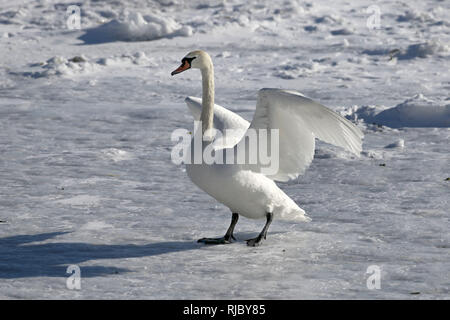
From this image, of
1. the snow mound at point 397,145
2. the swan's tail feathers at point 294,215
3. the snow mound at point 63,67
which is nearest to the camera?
the swan's tail feathers at point 294,215

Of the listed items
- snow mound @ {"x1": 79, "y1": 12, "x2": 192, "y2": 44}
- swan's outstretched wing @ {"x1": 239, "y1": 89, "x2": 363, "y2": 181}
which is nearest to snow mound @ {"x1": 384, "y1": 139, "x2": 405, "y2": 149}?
swan's outstretched wing @ {"x1": 239, "y1": 89, "x2": 363, "y2": 181}

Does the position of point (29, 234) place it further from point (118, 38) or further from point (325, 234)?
point (118, 38)

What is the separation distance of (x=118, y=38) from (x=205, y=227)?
966 cm

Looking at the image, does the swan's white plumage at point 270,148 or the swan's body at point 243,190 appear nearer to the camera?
the swan's white plumage at point 270,148

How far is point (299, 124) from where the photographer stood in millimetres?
5676

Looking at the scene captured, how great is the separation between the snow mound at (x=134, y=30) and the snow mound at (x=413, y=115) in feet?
20.6

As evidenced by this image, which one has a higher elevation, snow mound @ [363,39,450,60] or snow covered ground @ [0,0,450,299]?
snow mound @ [363,39,450,60]

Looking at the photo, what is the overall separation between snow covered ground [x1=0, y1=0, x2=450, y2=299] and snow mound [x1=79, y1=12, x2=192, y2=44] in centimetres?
3

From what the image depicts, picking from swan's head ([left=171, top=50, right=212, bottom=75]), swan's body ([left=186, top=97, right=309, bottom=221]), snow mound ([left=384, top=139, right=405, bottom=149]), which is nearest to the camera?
swan's body ([left=186, top=97, right=309, bottom=221])

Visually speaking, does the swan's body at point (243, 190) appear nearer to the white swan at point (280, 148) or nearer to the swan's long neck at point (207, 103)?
the white swan at point (280, 148)

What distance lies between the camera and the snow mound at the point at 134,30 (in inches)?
603

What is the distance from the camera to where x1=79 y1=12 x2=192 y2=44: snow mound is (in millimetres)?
15305

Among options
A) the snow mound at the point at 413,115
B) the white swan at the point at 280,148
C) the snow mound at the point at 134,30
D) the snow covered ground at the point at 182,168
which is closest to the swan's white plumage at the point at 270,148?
the white swan at the point at 280,148

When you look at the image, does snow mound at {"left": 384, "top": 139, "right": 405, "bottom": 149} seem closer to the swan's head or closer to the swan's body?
the swan's body
